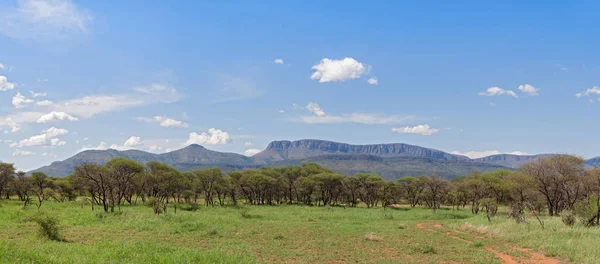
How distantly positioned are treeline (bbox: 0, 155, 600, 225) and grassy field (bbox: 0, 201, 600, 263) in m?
7.03

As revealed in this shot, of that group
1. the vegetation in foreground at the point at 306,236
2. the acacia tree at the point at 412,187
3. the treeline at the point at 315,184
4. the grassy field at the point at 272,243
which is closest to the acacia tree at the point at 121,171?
the treeline at the point at 315,184

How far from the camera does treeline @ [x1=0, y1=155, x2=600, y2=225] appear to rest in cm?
5112

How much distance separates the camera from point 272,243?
24.5m

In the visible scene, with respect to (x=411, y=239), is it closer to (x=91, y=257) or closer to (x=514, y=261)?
(x=514, y=261)

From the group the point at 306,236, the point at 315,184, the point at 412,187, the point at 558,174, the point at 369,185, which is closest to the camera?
the point at 306,236

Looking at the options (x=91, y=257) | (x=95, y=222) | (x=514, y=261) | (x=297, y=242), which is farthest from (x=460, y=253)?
(x=95, y=222)

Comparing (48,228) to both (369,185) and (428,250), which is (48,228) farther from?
(369,185)

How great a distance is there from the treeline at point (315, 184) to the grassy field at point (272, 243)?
7025 mm

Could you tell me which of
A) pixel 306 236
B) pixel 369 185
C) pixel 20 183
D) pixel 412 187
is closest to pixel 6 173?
pixel 20 183

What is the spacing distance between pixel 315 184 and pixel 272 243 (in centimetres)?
5816

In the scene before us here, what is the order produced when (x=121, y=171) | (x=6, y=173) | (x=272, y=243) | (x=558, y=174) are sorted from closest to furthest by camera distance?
(x=272, y=243)
(x=558, y=174)
(x=121, y=171)
(x=6, y=173)

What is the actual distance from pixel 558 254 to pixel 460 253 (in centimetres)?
543

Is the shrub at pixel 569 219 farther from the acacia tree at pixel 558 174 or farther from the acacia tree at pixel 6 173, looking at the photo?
the acacia tree at pixel 6 173

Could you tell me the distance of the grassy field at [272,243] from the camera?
53.9ft
